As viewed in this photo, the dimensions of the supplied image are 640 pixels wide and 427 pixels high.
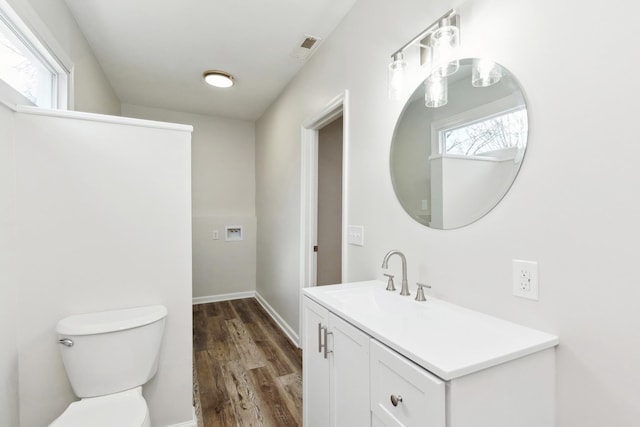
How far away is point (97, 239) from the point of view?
149cm

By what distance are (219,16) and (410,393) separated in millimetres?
2382

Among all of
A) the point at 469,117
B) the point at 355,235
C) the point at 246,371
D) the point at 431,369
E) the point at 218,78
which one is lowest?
the point at 246,371

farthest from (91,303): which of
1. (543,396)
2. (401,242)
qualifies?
(543,396)

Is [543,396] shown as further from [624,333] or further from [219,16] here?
[219,16]

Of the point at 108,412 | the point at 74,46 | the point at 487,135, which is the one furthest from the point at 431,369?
the point at 74,46

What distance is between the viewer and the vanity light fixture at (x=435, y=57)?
44.8 inches

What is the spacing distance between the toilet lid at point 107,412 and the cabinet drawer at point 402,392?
38.8 inches

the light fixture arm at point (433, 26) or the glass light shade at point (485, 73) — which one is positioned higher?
the light fixture arm at point (433, 26)

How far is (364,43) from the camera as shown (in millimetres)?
1773

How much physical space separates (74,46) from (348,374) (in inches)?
105

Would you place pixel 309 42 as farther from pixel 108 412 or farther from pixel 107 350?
pixel 108 412

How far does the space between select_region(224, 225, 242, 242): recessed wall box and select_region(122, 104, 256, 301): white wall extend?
5 centimetres

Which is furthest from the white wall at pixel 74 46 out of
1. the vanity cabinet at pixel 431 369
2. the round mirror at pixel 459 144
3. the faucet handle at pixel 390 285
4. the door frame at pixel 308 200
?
the faucet handle at pixel 390 285

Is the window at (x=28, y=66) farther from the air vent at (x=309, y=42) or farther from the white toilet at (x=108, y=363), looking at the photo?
the air vent at (x=309, y=42)
